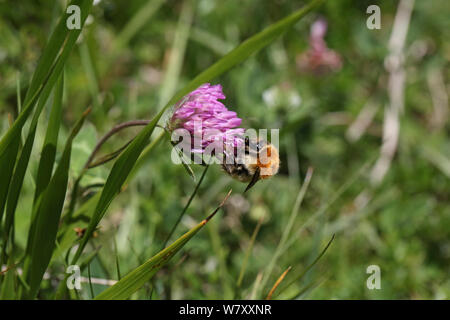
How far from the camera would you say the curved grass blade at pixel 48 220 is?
3.05 feet

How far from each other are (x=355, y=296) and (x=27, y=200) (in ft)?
3.56

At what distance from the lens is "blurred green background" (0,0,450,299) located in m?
1.66

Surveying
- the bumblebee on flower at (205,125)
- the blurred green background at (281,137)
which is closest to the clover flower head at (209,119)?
the bumblebee on flower at (205,125)

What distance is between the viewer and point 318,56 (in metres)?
2.48

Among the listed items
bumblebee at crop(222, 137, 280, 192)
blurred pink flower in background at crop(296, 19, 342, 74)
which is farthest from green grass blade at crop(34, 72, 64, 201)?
blurred pink flower in background at crop(296, 19, 342, 74)

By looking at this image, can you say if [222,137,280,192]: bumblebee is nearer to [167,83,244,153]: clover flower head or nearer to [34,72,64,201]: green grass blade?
[167,83,244,153]: clover flower head

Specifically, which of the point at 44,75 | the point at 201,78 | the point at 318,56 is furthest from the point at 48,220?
the point at 318,56

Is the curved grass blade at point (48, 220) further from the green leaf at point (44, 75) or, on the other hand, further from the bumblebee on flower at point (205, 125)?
the bumblebee on flower at point (205, 125)

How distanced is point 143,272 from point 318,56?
5.94 ft

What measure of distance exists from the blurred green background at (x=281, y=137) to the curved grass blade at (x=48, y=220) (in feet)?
0.80

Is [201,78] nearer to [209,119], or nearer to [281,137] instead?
[209,119]

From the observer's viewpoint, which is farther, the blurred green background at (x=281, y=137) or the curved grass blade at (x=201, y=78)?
the blurred green background at (x=281, y=137)

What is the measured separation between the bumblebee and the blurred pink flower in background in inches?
61.5
